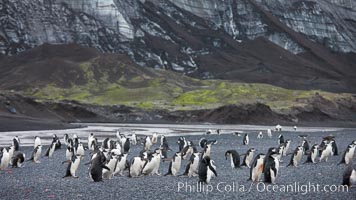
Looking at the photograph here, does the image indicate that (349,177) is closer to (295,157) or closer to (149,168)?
(149,168)

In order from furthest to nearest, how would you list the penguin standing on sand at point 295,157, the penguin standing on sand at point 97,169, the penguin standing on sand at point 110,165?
the penguin standing on sand at point 295,157, the penguin standing on sand at point 110,165, the penguin standing on sand at point 97,169

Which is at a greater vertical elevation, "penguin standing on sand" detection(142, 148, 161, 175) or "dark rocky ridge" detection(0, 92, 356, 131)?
"dark rocky ridge" detection(0, 92, 356, 131)

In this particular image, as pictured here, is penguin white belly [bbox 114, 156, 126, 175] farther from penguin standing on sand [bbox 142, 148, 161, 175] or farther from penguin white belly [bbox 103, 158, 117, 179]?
penguin standing on sand [bbox 142, 148, 161, 175]

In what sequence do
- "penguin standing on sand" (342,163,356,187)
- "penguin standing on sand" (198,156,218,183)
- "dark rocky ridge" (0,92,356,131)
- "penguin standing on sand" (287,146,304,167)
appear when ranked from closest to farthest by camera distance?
1. "penguin standing on sand" (342,163,356,187)
2. "penguin standing on sand" (198,156,218,183)
3. "penguin standing on sand" (287,146,304,167)
4. "dark rocky ridge" (0,92,356,131)

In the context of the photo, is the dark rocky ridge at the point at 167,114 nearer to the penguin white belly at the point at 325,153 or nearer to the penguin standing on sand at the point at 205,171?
the penguin white belly at the point at 325,153

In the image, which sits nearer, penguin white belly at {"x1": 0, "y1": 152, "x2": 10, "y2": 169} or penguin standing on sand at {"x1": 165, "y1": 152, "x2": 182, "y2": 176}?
penguin standing on sand at {"x1": 165, "y1": 152, "x2": 182, "y2": 176}

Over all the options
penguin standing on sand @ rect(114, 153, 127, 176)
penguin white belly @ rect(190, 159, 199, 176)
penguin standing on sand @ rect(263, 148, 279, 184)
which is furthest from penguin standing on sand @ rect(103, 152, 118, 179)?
penguin standing on sand @ rect(263, 148, 279, 184)

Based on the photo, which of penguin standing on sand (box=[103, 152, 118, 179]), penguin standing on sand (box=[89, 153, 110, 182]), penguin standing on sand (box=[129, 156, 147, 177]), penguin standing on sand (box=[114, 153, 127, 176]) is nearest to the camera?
penguin standing on sand (box=[89, 153, 110, 182])

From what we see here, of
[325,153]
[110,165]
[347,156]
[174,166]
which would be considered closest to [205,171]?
[174,166]

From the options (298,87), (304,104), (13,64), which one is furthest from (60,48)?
(304,104)

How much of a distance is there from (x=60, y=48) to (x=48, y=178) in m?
147

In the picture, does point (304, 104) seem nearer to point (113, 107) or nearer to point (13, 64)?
point (113, 107)

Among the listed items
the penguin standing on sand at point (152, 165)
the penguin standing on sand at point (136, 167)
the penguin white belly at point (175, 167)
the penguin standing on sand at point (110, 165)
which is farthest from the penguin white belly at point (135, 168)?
the penguin white belly at point (175, 167)

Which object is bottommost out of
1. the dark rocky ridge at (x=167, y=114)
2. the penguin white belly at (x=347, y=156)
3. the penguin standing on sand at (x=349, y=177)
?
the penguin standing on sand at (x=349, y=177)
